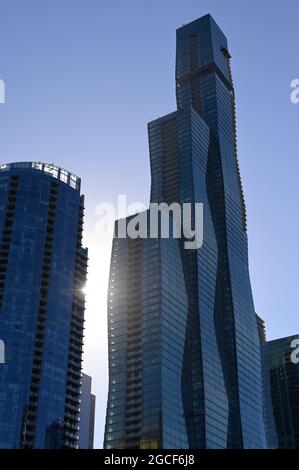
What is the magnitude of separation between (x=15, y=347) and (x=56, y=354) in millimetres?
13702

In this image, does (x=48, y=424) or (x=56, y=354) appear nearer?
(x=48, y=424)

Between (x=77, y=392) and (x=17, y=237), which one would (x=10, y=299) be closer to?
(x=17, y=237)

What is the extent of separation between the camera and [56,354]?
619ft

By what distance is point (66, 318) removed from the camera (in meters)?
198

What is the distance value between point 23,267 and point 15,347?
26.4 m
